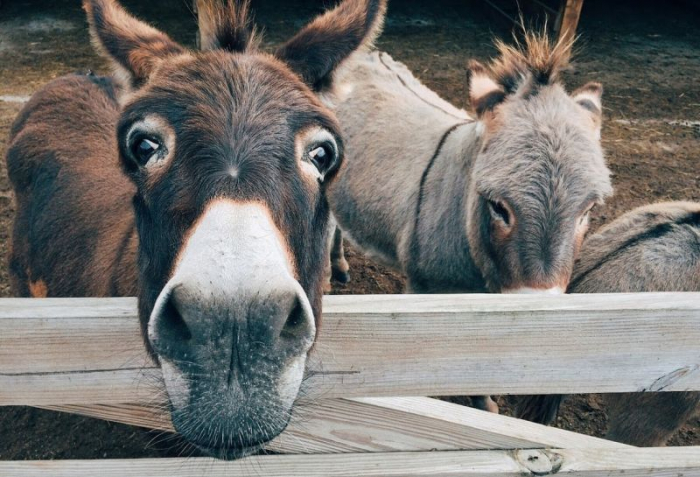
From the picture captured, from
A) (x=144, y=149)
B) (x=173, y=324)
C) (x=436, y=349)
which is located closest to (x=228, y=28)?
(x=144, y=149)

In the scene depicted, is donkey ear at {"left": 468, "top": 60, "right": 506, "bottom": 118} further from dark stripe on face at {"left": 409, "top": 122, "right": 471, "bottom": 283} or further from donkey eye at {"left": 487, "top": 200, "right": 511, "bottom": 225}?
donkey eye at {"left": 487, "top": 200, "right": 511, "bottom": 225}

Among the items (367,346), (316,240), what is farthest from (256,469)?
(316,240)

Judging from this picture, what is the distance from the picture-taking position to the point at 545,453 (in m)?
1.45

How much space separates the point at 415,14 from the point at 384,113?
6.07 meters

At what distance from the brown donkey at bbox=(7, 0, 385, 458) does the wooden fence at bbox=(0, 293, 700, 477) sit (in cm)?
15

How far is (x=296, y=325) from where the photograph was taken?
1.07 meters

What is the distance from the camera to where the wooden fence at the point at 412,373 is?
1272 millimetres

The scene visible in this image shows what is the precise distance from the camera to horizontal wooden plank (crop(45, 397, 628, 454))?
1.42m

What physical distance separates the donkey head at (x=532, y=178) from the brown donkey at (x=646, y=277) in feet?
0.62

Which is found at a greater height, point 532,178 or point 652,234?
point 532,178

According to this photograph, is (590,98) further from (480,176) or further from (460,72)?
(460,72)

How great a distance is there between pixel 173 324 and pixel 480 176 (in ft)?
5.62

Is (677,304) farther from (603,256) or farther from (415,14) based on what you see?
(415,14)

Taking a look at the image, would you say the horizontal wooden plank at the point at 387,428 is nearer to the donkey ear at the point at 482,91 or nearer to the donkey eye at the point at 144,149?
the donkey eye at the point at 144,149
